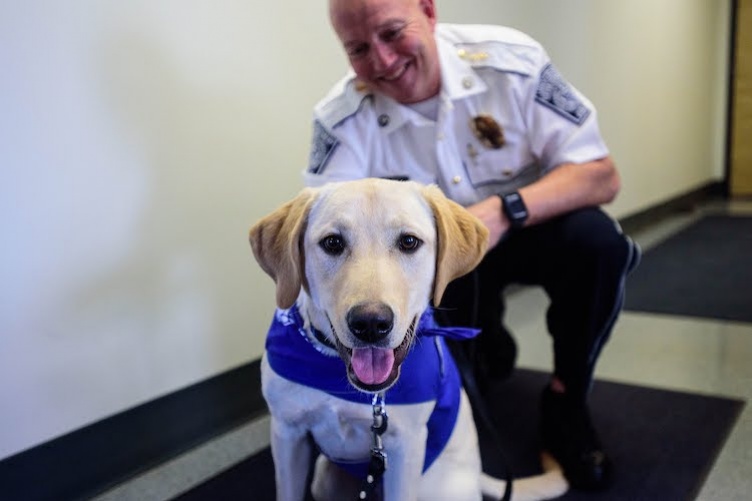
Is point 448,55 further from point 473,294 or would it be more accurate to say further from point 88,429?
point 88,429

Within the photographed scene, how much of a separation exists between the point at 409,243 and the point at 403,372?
0.23 metres

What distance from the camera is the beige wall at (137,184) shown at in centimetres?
167

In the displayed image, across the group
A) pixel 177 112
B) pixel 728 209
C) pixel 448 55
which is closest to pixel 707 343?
pixel 448 55

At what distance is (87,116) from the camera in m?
1.77

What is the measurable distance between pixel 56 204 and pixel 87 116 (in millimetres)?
220

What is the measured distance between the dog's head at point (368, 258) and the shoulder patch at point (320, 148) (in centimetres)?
58

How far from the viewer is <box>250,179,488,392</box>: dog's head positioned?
1.14m

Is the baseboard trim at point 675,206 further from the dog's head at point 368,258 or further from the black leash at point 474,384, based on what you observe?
the dog's head at point 368,258

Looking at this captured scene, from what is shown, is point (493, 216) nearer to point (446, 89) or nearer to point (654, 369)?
point (446, 89)

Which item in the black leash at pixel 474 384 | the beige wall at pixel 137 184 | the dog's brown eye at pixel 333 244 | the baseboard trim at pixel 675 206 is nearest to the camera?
the dog's brown eye at pixel 333 244

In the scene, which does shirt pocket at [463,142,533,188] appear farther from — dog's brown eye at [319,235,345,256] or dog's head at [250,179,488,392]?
dog's brown eye at [319,235,345,256]

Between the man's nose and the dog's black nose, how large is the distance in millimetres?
835

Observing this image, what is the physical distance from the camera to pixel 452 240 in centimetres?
130

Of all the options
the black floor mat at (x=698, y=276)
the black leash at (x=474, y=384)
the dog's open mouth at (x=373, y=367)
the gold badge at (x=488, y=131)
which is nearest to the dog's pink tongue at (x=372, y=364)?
the dog's open mouth at (x=373, y=367)
